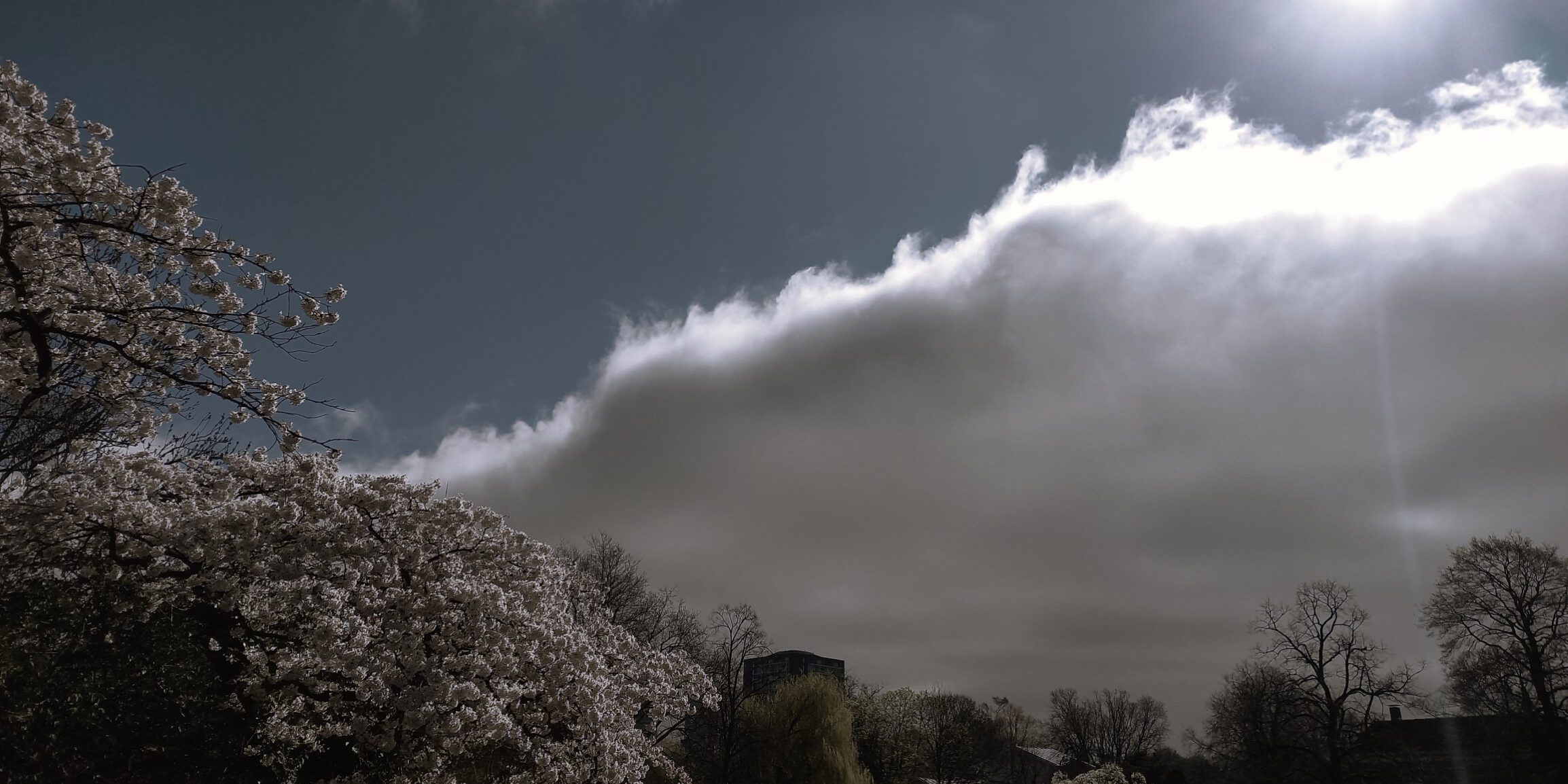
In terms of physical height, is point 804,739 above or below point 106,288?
below

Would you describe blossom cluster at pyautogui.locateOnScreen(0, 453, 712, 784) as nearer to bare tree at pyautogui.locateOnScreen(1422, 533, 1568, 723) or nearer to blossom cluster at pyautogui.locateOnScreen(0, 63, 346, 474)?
blossom cluster at pyautogui.locateOnScreen(0, 63, 346, 474)

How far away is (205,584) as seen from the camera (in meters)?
11.3

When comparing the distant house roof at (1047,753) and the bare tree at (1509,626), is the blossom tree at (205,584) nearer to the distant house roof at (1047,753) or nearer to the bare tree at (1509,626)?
the bare tree at (1509,626)

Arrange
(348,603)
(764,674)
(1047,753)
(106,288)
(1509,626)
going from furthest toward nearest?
(1047,753)
(764,674)
(1509,626)
(348,603)
(106,288)

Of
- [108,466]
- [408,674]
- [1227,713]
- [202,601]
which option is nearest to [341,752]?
[408,674]

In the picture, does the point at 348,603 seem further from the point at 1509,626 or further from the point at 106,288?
the point at 1509,626

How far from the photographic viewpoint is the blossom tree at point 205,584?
26.9 feet

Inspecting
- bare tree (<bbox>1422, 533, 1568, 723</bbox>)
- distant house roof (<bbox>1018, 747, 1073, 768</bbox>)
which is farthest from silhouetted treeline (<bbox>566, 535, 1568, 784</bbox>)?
distant house roof (<bbox>1018, 747, 1073, 768</bbox>)

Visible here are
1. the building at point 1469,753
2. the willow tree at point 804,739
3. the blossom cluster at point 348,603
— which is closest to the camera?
the blossom cluster at point 348,603

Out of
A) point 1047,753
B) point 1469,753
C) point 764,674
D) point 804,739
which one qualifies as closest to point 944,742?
point 764,674

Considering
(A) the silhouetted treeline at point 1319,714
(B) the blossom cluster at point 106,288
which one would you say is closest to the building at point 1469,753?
(A) the silhouetted treeline at point 1319,714

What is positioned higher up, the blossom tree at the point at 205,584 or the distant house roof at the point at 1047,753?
the blossom tree at the point at 205,584

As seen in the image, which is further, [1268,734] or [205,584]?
[1268,734]

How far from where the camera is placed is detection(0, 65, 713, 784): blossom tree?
820 centimetres
